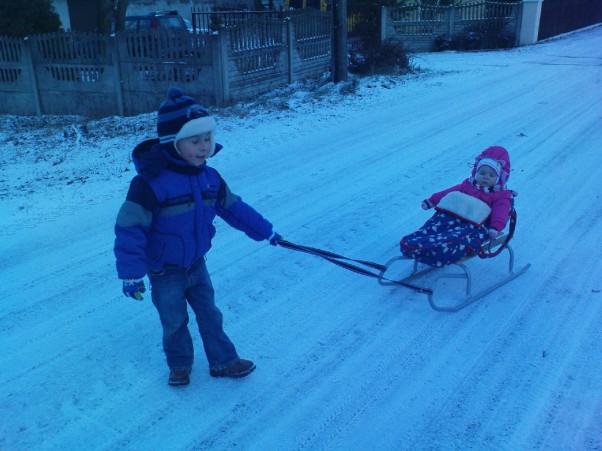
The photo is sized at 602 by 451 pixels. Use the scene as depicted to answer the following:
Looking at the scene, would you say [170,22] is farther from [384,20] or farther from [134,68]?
[384,20]

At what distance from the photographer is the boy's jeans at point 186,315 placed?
2943mm

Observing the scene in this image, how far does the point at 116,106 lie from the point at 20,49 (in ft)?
8.05

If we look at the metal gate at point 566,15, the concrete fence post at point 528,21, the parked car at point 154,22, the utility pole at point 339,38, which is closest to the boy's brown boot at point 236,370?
the utility pole at point 339,38

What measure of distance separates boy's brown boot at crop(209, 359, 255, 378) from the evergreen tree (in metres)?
14.5

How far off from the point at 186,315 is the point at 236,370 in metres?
0.44

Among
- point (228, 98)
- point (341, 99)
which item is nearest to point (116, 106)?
point (228, 98)

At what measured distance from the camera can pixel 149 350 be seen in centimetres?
347

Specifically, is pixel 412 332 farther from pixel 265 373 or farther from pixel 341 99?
pixel 341 99

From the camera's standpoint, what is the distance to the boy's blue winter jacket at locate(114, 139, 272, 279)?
269 cm

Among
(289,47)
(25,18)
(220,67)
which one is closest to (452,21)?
(289,47)

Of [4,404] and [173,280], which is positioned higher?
[173,280]

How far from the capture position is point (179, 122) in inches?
109

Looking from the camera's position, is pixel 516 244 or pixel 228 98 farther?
pixel 228 98

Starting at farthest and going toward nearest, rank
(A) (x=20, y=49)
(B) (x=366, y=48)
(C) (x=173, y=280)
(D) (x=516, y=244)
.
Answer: (B) (x=366, y=48)
(A) (x=20, y=49)
(D) (x=516, y=244)
(C) (x=173, y=280)
